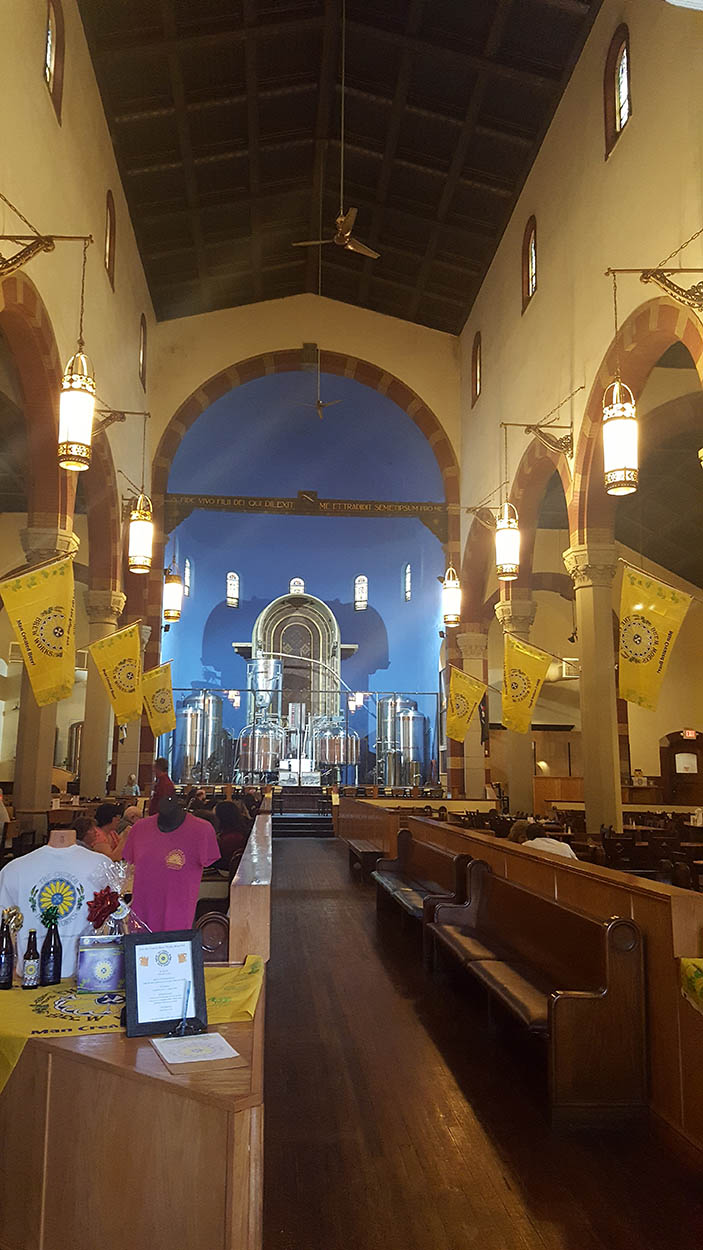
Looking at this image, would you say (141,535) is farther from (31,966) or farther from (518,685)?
(31,966)

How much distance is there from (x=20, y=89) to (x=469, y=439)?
12.2m

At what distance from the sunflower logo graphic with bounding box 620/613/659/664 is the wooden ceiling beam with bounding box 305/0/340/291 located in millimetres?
9133

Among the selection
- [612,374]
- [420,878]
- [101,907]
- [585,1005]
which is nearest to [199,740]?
[420,878]

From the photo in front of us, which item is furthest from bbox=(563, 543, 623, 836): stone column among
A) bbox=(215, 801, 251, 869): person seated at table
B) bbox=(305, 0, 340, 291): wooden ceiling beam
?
bbox=(305, 0, 340, 291): wooden ceiling beam

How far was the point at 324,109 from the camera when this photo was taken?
48.4 ft

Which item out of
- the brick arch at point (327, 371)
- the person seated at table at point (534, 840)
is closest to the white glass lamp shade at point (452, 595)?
the brick arch at point (327, 371)

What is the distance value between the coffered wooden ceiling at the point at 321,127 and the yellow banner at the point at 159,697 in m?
7.61

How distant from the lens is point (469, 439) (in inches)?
782

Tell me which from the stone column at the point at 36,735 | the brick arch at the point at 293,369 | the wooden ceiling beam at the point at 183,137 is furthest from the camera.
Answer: the brick arch at the point at 293,369

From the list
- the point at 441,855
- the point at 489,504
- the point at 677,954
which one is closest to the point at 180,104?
the point at 489,504

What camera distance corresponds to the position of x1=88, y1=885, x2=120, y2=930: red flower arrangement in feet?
11.6

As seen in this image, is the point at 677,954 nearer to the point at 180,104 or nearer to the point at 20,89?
the point at 20,89

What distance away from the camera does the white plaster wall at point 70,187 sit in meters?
8.99

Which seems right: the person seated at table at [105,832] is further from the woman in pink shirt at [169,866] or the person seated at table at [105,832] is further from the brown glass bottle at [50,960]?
the brown glass bottle at [50,960]
